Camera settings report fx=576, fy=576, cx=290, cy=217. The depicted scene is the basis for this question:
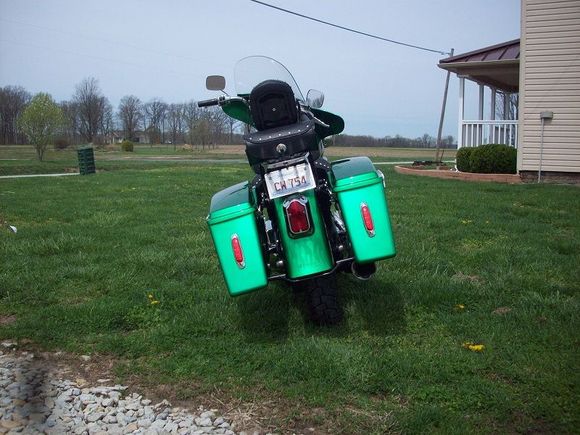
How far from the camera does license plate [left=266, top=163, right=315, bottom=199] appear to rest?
3.49 meters

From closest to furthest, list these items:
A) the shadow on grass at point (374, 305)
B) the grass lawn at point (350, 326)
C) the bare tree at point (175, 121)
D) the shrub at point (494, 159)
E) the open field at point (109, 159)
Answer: the grass lawn at point (350, 326) → the shadow on grass at point (374, 305) → the shrub at point (494, 159) → the open field at point (109, 159) → the bare tree at point (175, 121)

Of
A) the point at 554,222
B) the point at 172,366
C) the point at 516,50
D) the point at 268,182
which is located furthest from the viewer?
the point at 516,50

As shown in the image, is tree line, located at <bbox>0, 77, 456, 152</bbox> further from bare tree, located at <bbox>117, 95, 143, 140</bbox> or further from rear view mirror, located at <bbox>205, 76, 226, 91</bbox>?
rear view mirror, located at <bbox>205, 76, 226, 91</bbox>

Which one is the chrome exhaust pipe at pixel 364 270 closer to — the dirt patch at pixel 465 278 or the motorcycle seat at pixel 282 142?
the motorcycle seat at pixel 282 142

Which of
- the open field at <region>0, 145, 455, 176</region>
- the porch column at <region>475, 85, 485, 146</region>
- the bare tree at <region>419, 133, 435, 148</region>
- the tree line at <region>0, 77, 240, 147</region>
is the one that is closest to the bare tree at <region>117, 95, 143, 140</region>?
the tree line at <region>0, 77, 240, 147</region>

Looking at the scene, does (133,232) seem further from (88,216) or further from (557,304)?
(557,304)

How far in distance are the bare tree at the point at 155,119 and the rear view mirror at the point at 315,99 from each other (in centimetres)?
7420

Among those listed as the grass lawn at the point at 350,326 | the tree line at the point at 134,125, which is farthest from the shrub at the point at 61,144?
the grass lawn at the point at 350,326

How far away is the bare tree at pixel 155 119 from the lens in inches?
3000

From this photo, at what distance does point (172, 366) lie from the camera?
328 cm

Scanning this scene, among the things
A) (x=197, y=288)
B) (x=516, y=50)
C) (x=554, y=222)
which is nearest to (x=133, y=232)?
(x=197, y=288)

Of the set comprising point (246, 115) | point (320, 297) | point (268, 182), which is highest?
point (246, 115)

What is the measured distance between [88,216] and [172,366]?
539cm

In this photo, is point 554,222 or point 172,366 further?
point 554,222
